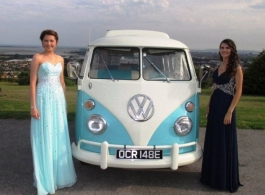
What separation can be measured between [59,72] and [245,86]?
41.1 m

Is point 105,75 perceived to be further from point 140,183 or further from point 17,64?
point 17,64

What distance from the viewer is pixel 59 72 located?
15.6ft

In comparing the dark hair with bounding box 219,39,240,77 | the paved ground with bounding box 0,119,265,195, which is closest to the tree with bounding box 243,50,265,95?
the paved ground with bounding box 0,119,265,195

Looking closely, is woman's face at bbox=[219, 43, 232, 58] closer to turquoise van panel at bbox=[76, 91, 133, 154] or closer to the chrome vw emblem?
the chrome vw emblem

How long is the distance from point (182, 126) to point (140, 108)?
2.10 ft

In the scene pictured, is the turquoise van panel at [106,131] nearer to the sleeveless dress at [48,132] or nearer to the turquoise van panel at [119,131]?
the turquoise van panel at [119,131]

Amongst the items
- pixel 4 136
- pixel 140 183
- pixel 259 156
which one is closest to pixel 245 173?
pixel 259 156

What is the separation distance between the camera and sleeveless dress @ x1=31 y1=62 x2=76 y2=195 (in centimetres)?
460

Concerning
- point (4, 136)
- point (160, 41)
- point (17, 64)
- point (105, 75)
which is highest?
point (160, 41)

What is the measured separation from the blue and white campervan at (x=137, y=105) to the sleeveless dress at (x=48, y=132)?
320 millimetres

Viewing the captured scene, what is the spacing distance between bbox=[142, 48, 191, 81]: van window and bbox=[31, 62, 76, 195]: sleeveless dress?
1.25 m

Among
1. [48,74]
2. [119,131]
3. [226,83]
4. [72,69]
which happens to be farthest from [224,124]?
[48,74]

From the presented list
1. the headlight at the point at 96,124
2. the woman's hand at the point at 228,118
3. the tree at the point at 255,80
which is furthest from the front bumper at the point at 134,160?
the tree at the point at 255,80

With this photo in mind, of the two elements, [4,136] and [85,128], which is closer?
[85,128]
